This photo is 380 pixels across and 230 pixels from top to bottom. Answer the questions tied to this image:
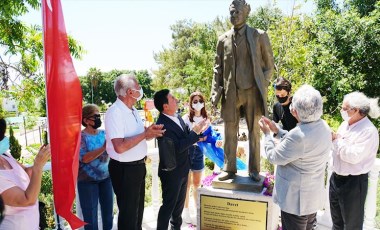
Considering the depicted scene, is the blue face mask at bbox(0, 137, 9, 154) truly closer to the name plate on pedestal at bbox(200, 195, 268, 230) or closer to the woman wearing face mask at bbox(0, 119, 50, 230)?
the woman wearing face mask at bbox(0, 119, 50, 230)

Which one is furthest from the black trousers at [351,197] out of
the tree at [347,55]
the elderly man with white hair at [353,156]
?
the tree at [347,55]

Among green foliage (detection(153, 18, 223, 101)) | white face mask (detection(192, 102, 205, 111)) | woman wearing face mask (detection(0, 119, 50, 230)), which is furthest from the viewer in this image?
green foliage (detection(153, 18, 223, 101))

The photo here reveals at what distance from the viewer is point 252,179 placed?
12.0 ft

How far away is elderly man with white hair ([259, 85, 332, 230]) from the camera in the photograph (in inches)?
93.2

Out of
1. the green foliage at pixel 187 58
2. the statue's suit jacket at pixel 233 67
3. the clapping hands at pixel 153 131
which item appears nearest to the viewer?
the clapping hands at pixel 153 131

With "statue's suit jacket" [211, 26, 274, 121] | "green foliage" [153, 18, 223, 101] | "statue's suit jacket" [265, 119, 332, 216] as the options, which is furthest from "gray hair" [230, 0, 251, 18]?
"green foliage" [153, 18, 223, 101]

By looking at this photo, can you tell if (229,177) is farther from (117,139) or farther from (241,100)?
(117,139)

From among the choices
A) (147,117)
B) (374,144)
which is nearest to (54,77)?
(374,144)

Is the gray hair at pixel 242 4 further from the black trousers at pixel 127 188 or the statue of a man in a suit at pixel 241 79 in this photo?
the black trousers at pixel 127 188

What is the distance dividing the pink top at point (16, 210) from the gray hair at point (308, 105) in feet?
6.83

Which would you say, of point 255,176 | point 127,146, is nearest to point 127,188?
point 127,146

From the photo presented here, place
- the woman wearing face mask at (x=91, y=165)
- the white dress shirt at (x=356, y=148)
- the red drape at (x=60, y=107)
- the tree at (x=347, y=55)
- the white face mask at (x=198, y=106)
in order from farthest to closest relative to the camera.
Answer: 1. the tree at (x=347, y=55)
2. the white face mask at (x=198, y=106)
3. the woman wearing face mask at (x=91, y=165)
4. the white dress shirt at (x=356, y=148)
5. the red drape at (x=60, y=107)

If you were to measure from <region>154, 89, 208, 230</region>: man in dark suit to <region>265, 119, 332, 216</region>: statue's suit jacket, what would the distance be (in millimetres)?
846

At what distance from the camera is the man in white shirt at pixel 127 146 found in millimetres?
2861
